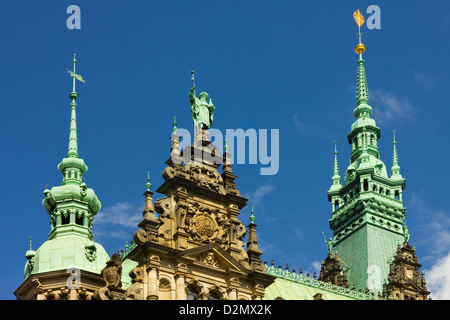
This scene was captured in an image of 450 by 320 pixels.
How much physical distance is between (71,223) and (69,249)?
110 inches

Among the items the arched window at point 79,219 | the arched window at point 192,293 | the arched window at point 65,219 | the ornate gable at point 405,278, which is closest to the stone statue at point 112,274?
the arched window at point 192,293

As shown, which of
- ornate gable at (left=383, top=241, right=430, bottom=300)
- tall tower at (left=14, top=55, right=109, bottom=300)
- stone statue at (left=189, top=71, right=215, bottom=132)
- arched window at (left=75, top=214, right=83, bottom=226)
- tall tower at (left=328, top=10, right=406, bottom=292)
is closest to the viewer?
tall tower at (left=14, top=55, right=109, bottom=300)

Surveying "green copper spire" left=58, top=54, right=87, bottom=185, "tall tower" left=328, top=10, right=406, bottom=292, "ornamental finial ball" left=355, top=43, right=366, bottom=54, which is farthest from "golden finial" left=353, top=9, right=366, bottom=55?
"green copper spire" left=58, top=54, right=87, bottom=185

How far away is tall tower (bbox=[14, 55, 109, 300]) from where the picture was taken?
63.2m

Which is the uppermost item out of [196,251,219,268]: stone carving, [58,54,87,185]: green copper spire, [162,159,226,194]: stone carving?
[58,54,87,185]: green copper spire

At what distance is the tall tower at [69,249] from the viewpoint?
63.2 m

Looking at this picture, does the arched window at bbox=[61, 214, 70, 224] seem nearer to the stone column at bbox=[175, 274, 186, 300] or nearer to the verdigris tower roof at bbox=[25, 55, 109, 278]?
the verdigris tower roof at bbox=[25, 55, 109, 278]

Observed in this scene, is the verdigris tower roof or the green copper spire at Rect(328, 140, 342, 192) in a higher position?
the green copper spire at Rect(328, 140, 342, 192)

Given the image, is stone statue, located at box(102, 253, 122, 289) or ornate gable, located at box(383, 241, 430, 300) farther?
ornate gable, located at box(383, 241, 430, 300)

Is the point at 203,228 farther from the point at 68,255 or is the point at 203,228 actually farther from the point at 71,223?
the point at 71,223

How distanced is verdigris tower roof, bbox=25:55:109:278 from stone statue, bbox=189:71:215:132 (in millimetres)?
7872

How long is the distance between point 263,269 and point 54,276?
11.6 m
